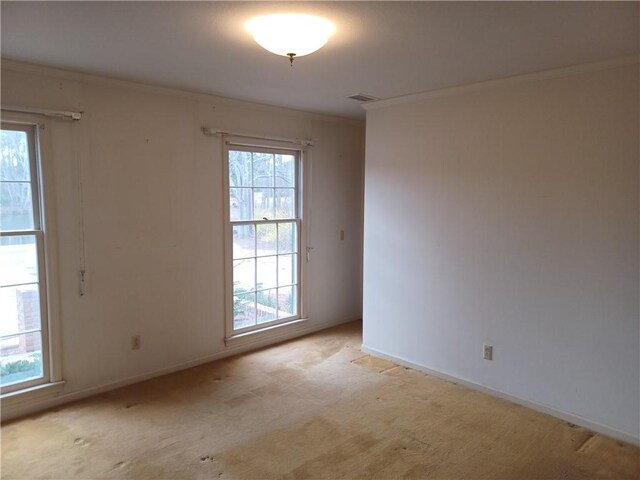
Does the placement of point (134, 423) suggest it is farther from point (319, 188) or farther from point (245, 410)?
point (319, 188)

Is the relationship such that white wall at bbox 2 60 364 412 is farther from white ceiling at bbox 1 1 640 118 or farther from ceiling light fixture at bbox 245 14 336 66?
ceiling light fixture at bbox 245 14 336 66

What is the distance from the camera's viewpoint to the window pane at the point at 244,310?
4333mm

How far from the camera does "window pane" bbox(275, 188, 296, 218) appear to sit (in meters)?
4.57

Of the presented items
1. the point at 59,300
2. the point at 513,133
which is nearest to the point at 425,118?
the point at 513,133

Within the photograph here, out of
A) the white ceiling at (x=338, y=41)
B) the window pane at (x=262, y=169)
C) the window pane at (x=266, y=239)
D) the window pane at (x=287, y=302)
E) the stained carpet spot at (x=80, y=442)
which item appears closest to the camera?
the white ceiling at (x=338, y=41)

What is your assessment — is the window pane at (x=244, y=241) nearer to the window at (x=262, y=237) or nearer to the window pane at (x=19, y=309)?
the window at (x=262, y=237)

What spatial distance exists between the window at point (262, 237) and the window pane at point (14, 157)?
155 centimetres

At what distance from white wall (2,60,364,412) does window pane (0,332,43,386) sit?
6.8 inches

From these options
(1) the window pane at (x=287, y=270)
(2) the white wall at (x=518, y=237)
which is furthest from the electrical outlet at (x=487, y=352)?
(1) the window pane at (x=287, y=270)

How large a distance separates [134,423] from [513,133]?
3.22 m

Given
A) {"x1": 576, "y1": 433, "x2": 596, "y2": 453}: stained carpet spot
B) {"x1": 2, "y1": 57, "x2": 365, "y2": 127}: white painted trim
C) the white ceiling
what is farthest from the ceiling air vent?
{"x1": 576, "y1": 433, "x2": 596, "y2": 453}: stained carpet spot

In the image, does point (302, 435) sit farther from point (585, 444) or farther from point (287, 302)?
point (287, 302)

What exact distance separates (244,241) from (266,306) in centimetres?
72

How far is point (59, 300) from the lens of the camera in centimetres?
323
